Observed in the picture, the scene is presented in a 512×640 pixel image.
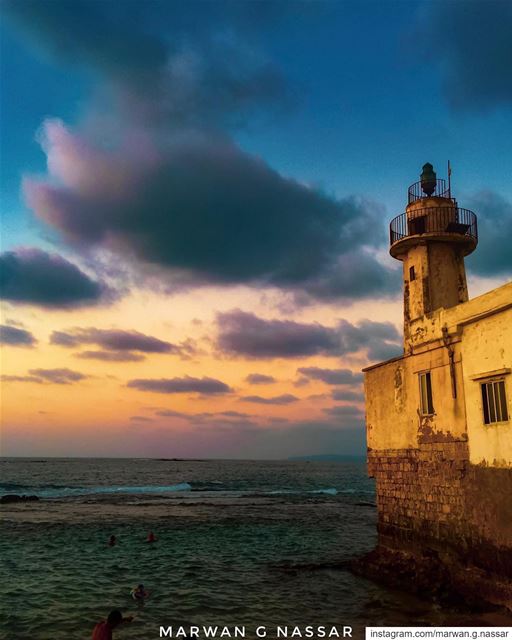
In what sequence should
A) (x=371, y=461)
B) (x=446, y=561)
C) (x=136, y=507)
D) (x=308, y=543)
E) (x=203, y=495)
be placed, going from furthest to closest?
(x=203, y=495)
(x=136, y=507)
(x=308, y=543)
(x=371, y=461)
(x=446, y=561)

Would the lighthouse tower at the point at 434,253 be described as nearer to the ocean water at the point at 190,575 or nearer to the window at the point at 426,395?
the window at the point at 426,395

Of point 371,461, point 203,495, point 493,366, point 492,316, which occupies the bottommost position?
point 203,495

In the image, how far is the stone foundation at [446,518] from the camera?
13.6 m

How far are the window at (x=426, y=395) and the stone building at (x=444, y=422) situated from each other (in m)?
0.04

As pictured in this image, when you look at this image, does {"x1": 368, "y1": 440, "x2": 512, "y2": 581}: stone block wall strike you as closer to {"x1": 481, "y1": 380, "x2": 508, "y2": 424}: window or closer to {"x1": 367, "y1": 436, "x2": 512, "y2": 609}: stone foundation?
{"x1": 367, "y1": 436, "x2": 512, "y2": 609}: stone foundation

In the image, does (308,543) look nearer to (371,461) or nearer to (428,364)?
(371,461)

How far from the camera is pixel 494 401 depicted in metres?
14.1

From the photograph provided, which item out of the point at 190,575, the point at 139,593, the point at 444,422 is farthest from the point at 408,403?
the point at 139,593

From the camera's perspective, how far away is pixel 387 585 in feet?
57.7

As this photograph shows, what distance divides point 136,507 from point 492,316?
137 feet

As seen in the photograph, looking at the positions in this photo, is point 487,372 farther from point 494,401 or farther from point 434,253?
point 434,253

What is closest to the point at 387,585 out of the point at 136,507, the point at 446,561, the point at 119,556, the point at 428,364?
the point at 446,561

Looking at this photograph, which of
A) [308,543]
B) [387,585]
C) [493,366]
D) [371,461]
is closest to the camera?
[493,366]

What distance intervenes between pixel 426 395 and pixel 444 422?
4.39 feet
